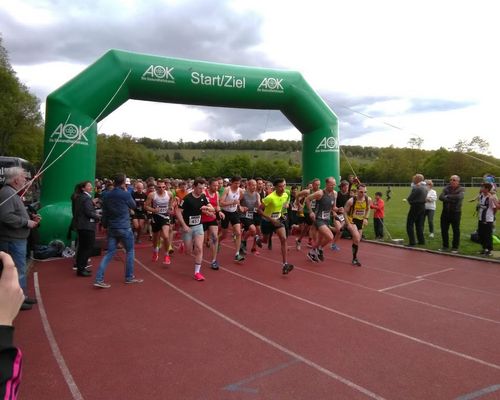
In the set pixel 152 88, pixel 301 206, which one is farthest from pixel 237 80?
pixel 301 206

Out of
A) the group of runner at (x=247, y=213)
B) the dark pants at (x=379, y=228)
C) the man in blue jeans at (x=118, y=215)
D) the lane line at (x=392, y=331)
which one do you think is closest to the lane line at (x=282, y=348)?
the man in blue jeans at (x=118, y=215)

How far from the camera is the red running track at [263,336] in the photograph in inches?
140

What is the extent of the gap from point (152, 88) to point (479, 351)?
971 centimetres

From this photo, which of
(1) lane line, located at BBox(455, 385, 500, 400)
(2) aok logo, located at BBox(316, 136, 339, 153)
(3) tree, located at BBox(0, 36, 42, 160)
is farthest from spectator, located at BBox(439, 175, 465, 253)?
(3) tree, located at BBox(0, 36, 42, 160)

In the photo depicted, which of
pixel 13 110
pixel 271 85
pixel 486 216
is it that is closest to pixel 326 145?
pixel 271 85

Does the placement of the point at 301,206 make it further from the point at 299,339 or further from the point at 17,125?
the point at 17,125

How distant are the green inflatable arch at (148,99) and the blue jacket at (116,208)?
2.02m

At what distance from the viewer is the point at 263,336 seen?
4.68m

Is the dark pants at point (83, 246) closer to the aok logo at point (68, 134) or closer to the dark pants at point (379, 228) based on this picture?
the aok logo at point (68, 134)

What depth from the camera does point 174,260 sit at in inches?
365

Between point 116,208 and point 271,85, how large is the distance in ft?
23.0

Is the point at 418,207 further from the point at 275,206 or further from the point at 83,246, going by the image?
the point at 83,246

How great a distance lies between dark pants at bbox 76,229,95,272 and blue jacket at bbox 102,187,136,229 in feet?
2.82

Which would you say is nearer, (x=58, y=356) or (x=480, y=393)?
(x=480, y=393)
